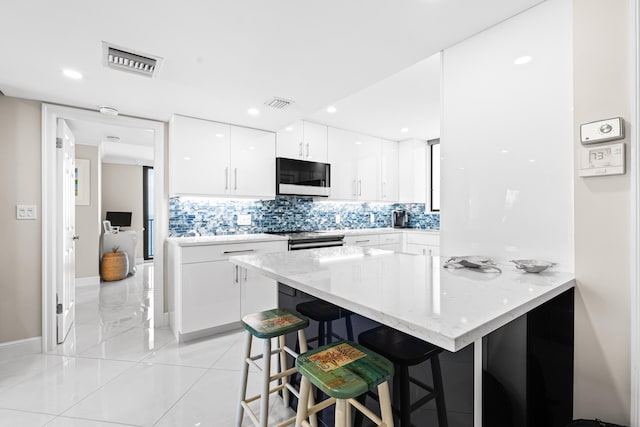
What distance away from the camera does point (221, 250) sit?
288 centimetres

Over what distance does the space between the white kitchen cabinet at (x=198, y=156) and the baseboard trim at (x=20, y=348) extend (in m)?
1.72

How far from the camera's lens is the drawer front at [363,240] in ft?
12.4

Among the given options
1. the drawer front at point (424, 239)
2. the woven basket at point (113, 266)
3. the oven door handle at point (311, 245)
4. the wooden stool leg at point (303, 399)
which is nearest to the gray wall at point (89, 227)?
the woven basket at point (113, 266)

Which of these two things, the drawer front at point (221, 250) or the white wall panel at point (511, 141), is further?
the drawer front at point (221, 250)

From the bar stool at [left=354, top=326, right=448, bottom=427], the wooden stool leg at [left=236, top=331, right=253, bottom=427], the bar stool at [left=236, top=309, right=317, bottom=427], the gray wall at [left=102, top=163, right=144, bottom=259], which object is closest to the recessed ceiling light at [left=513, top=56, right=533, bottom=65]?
the bar stool at [left=354, top=326, right=448, bottom=427]

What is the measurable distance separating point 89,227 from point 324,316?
194 inches

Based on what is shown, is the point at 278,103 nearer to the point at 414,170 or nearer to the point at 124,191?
the point at 414,170

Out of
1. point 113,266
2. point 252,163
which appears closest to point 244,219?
point 252,163

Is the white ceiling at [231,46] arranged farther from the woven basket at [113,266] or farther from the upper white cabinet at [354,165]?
the woven basket at [113,266]

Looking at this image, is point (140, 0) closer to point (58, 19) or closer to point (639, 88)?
point (58, 19)

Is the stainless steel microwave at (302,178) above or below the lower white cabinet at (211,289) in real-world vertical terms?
above

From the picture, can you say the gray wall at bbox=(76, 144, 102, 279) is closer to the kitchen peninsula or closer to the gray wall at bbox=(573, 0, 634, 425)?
the kitchen peninsula

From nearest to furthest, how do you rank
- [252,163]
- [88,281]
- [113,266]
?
1. [252,163]
2. [88,281]
3. [113,266]

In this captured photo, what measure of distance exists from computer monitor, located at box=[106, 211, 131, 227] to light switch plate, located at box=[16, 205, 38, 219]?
369 cm
